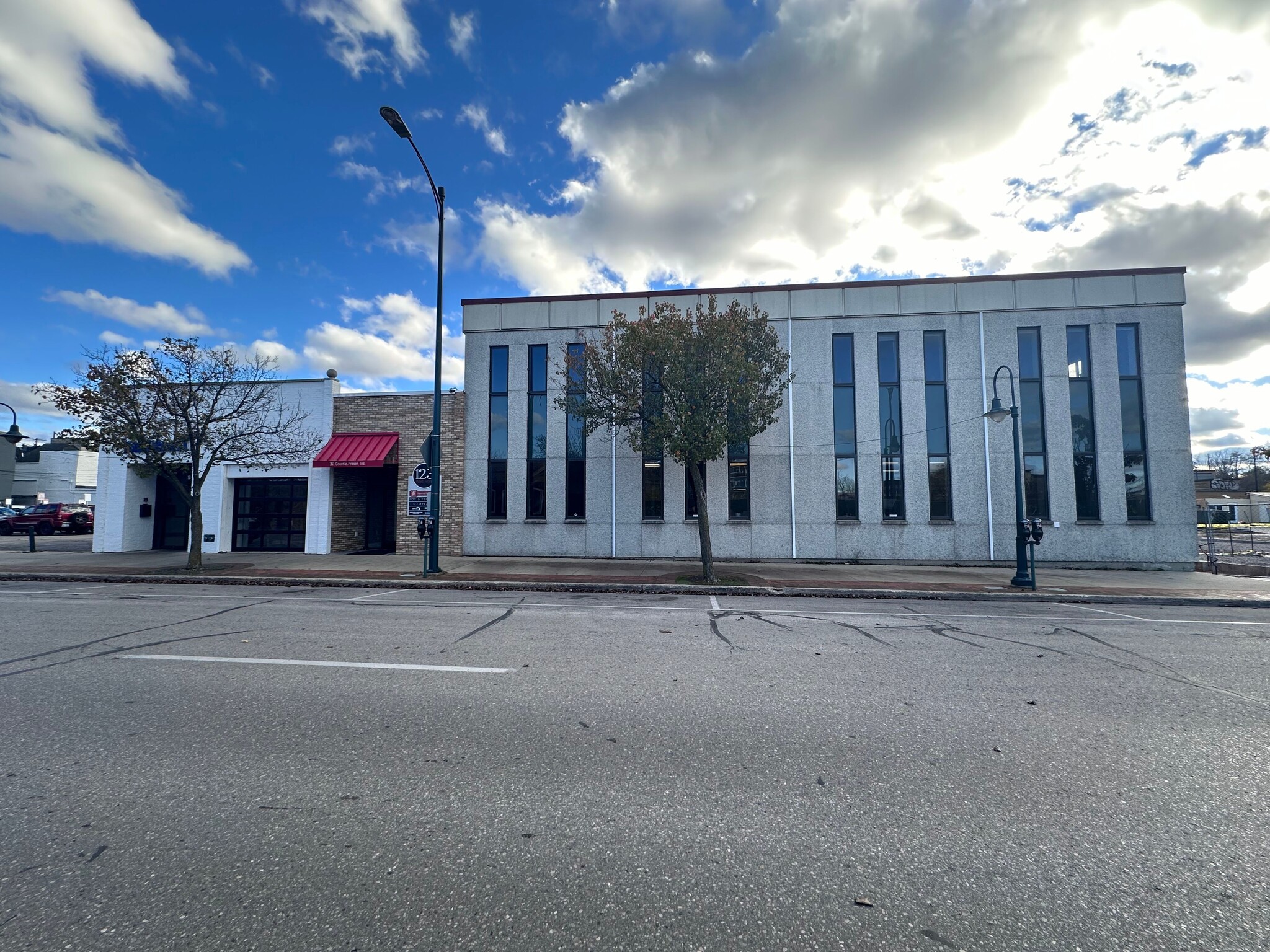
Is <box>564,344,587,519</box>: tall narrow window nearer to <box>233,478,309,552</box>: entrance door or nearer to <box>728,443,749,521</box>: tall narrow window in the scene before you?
<box>728,443,749,521</box>: tall narrow window

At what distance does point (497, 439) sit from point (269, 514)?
871cm

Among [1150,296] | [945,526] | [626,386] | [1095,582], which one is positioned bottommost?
[1095,582]

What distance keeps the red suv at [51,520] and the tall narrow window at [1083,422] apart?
44886 mm

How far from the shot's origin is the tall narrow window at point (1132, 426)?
18.0 m

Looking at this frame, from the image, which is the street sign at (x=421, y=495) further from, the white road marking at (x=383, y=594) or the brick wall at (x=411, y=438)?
the white road marking at (x=383, y=594)

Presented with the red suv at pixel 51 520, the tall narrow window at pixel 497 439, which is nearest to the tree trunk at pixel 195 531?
the tall narrow window at pixel 497 439

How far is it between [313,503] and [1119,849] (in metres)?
21.5

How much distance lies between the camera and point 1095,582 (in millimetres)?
14141

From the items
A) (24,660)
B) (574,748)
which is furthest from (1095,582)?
(24,660)

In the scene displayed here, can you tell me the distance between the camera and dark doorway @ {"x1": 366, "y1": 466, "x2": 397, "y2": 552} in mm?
21969

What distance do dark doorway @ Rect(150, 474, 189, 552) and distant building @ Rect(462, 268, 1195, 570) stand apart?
11653 mm

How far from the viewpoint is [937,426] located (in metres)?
18.5

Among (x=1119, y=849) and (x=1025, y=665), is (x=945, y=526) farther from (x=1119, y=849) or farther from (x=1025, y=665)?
(x=1119, y=849)

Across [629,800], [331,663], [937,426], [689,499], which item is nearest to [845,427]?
[937,426]
